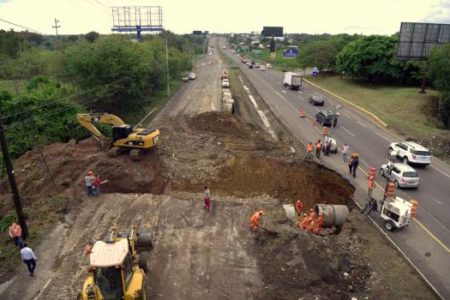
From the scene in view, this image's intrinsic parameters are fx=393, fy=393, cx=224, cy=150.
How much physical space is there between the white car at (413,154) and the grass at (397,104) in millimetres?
9659

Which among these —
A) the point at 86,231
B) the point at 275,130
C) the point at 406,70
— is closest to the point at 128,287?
the point at 86,231

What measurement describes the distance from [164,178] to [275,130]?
60.5 ft

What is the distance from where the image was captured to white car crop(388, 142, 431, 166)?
97.6ft

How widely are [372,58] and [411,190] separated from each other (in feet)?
147

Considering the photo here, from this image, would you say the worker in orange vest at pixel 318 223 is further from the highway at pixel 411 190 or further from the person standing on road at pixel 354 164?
the person standing on road at pixel 354 164

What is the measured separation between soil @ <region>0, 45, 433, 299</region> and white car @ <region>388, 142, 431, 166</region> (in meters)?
6.74

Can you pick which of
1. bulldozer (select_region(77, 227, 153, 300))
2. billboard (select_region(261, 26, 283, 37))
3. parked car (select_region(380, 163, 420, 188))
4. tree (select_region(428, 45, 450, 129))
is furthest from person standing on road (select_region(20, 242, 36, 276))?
billboard (select_region(261, 26, 283, 37))

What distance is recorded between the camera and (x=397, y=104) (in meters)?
53.2

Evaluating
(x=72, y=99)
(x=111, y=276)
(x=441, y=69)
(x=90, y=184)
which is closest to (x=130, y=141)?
(x=90, y=184)

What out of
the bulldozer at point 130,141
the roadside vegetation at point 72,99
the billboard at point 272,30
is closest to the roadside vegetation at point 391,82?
the bulldozer at point 130,141

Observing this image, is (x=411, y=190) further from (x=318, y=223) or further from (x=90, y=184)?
(x=90, y=184)

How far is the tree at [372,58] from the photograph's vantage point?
64188mm

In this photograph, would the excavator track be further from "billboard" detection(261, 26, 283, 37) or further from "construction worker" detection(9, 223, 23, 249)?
"billboard" detection(261, 26, 283, 37)

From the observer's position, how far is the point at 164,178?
87.2 feet
